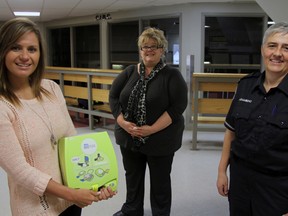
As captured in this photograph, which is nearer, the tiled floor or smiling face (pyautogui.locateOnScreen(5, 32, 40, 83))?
smiling face (pyautogui.locateOnScreen(5, 32, 40, 83))

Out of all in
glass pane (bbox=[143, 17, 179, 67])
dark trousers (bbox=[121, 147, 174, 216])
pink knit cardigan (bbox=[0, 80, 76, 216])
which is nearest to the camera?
pink knit cardigan (bbox=[0, 80, 76, 216])

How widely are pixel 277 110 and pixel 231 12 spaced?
512 centimetres

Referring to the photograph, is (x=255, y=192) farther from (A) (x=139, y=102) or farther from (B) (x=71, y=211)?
(A) (x=139, y=102)

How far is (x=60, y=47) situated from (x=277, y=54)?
946 cm

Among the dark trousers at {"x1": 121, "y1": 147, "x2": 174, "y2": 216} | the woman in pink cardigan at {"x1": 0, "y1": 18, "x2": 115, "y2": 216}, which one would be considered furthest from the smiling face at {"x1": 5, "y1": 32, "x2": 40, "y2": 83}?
the dark trousers at {"x1": 121, "y1": 147, "x2": 174, "y2": 216}

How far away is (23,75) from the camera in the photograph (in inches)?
47.8

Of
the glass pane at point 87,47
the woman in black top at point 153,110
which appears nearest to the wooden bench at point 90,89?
the woman in black top at point 153,110

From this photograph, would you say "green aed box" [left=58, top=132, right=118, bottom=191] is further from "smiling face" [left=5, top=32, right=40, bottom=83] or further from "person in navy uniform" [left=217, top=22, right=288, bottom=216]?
"person in navy uniform" [left=217, top=22, right=288, bottom=216]

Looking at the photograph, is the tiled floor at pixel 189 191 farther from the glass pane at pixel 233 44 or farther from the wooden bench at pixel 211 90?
the glass pane at pixel 233 44

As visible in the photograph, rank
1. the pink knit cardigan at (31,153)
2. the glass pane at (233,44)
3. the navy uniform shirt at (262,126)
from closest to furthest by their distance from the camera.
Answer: the pink knit cardigan at (31,153), the navy uniform shirt at (262,126), the glass pane at (233,44)

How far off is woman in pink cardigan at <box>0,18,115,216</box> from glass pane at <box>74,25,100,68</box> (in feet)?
25.1

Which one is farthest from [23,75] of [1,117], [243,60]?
[243,60]

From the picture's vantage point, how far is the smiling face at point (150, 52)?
2.22 m

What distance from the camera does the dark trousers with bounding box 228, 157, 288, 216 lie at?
140cm
